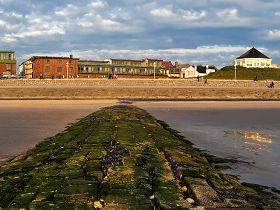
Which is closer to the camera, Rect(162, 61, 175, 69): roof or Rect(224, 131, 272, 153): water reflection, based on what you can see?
Rect(224, 131, 272, 153): water reflection

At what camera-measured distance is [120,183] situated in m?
8.32

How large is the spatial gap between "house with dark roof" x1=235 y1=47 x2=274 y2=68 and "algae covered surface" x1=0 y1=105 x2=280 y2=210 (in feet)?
524

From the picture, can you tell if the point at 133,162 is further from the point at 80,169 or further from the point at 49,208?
the point at 49,208

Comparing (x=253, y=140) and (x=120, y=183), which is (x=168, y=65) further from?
(x=120, y=183)

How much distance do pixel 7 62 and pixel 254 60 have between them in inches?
3883

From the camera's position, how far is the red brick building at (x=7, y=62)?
359 feet

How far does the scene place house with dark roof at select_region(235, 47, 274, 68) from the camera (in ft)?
543

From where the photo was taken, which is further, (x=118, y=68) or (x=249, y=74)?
(x=118, y=68)

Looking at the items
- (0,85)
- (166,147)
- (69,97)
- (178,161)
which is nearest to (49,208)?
(178,161)

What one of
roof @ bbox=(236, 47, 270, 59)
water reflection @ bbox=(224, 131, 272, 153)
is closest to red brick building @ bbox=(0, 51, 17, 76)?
water reflection @ bbox=(224, 131, 272, 153)

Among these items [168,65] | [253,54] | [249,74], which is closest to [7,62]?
→ [249,74]

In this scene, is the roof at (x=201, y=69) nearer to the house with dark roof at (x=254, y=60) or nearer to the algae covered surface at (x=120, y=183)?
the house with dark roof at (x=254, y=60)

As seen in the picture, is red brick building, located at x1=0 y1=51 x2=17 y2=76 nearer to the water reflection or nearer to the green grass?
the green grass

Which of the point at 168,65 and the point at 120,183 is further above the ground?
the point at 168,65
